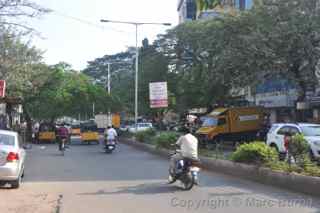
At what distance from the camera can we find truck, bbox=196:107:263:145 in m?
39.0

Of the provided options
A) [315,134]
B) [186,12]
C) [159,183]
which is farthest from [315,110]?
[186,12]

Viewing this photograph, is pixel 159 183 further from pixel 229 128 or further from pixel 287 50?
pixel 229 128

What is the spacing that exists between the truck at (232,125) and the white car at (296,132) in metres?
12.5

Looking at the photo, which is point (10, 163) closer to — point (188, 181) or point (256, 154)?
point (188, 181)

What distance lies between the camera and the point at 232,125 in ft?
130

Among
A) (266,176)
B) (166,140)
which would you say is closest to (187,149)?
(266,176)

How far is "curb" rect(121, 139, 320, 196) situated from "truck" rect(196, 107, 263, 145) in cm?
1660

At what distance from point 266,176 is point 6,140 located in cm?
659

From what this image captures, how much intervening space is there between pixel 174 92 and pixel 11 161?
Answer: 4179 centimetres

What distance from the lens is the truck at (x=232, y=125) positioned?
3900cm

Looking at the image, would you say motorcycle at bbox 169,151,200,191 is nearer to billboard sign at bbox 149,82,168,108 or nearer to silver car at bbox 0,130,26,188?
silver car at bbox 0,130,26,188

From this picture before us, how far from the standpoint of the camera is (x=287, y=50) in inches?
1293

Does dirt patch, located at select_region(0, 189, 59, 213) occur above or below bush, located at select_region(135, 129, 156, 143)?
below

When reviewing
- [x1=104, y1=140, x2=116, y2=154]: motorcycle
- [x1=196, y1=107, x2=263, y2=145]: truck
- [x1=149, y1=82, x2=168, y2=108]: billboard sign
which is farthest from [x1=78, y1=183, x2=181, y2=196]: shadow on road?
[x1=196, y1=107, x2=263, y2=145]: truck
